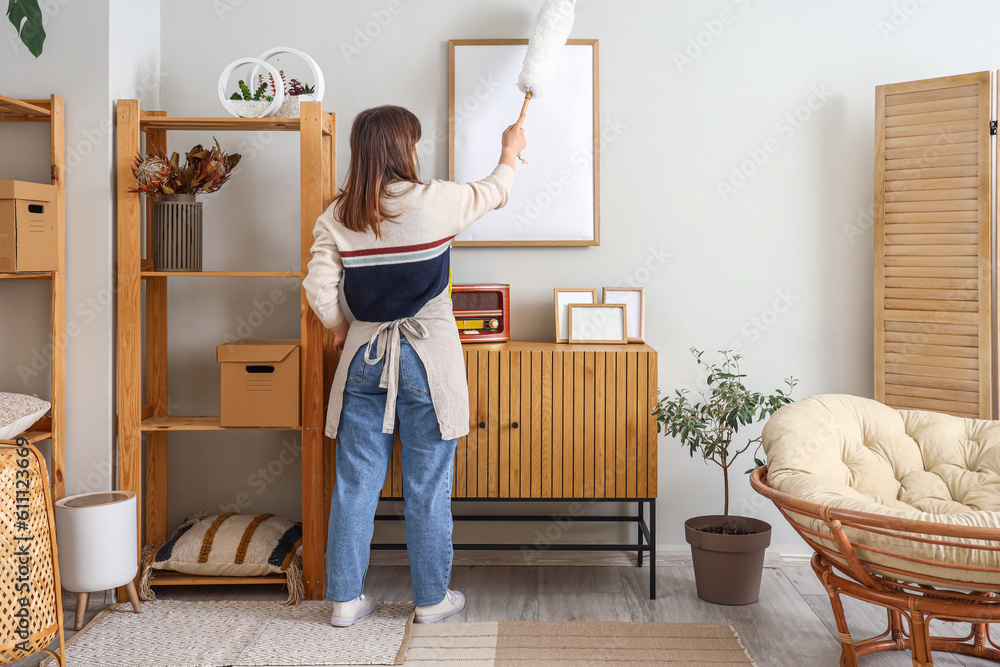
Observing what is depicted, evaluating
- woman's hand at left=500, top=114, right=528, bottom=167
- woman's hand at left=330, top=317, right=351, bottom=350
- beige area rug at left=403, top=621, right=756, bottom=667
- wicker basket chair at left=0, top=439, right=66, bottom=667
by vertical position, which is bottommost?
beige area rug at left=403, top=621, right=756, bottom=667

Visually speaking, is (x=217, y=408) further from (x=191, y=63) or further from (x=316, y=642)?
(x=191, y=63)

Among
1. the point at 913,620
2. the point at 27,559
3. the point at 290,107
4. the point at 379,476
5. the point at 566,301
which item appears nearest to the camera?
the point at 913,620

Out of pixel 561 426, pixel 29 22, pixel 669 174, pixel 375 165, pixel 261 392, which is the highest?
pixel 29 22

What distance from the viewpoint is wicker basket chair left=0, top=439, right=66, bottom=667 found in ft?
6.06

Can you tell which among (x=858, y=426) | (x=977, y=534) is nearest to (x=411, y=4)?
(x=858, y=426)

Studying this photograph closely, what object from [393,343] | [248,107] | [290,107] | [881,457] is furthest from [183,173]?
[881,457]

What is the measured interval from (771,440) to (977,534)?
635 mm

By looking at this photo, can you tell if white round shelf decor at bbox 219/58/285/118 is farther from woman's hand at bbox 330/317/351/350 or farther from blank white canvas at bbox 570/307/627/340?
blank white canvas at bbox 570/307/627/340

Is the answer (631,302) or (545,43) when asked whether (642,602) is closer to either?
(631,302)

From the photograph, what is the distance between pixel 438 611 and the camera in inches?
95.1

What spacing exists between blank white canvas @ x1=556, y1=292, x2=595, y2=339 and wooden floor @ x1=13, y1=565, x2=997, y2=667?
937mm

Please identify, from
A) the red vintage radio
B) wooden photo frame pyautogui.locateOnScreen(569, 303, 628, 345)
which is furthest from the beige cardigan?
wooden photo frame pyautogui.locateOnScreen(569, 303, 628, 345)

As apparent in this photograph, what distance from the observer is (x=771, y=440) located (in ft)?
7.29

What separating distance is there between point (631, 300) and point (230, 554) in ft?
5.73
